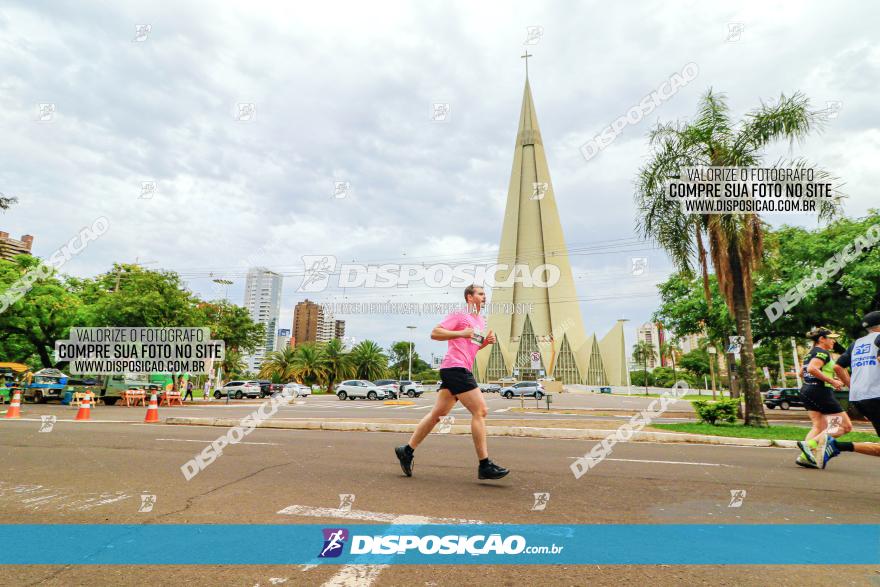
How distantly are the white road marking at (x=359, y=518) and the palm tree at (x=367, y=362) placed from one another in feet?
171

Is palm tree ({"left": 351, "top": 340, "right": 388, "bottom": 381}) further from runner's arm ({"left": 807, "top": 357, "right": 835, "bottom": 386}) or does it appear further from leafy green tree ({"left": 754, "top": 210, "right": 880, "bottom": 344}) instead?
runner's arm ({"left": 807, "top": 357, "right": 835, "bottom": 386})

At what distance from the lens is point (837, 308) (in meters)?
17.0

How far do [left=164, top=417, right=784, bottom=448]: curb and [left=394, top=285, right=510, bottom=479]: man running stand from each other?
5321 mm

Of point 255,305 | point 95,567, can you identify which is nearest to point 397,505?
point 95,567

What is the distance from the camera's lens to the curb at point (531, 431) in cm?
912

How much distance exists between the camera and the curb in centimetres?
912

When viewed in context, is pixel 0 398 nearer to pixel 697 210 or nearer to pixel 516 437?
pixel 516 437

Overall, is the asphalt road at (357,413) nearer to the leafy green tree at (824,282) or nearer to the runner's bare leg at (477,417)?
the leafy green tree at (824,282)

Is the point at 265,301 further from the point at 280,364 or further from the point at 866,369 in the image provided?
the point at 866,369

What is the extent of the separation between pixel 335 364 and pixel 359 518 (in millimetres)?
51209

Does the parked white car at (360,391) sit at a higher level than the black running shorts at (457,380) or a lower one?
lower

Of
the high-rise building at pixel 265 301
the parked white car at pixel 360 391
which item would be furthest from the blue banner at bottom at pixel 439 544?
the high-rise building at pixel 265 301

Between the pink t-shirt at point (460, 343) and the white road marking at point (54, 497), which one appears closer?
the white road marking at point (54, 497)

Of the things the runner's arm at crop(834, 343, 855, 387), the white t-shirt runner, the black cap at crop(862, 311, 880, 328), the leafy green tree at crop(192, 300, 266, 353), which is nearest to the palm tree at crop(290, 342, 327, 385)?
the leafy green tree at crop(192, 300, 266, 353)
